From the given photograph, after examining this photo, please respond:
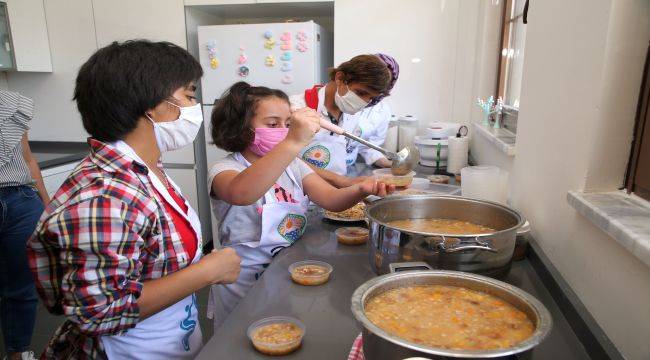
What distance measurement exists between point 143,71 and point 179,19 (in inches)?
88.9

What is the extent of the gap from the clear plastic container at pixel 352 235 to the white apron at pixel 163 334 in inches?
16.5

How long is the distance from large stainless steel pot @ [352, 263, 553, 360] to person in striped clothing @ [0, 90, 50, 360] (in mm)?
1807

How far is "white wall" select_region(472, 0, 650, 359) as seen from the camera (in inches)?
25.8

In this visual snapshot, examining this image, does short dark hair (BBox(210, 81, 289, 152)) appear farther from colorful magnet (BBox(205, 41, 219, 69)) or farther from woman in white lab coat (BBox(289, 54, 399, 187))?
colorful magnet (BBox(205, 41, 219, 69))

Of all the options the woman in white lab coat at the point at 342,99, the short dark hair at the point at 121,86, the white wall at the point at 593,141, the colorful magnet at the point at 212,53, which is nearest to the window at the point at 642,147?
the white wall at the point at 593,141

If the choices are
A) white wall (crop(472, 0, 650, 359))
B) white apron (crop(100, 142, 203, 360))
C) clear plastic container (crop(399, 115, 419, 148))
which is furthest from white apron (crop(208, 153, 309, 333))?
clear plastic container (crop(399, 115, 419, 148))

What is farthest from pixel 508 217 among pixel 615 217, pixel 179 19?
pixel 179 19

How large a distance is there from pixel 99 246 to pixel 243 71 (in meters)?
2.25

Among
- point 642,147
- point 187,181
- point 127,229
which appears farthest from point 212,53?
point 642,147

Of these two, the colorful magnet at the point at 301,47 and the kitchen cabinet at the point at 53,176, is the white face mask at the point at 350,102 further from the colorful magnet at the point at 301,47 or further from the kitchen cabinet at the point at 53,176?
the kitchen cabinet at the point at 53,176

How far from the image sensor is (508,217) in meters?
1.01

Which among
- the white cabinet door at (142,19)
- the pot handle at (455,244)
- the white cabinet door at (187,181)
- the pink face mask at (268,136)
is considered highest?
the white cabinet door at (142,19)

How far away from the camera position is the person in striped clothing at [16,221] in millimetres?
Answer: 1813

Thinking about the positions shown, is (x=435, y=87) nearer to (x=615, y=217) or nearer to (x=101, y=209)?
(x=615, y=217)
